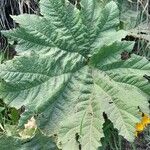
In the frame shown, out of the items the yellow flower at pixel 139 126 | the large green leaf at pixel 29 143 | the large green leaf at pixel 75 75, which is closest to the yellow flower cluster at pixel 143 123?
the yellow flower at pixel 139 126

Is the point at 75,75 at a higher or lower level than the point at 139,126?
higher

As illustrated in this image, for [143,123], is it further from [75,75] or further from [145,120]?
[75,75]

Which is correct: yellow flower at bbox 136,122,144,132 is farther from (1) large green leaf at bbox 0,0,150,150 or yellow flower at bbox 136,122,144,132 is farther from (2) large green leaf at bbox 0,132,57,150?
(2) large green leaf at bbox 0,132,57,150

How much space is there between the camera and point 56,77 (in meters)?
2.25

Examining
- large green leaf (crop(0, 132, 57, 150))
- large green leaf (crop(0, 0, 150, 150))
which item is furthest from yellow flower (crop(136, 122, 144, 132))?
large green leaf (crop(0, 132, 57, 150))

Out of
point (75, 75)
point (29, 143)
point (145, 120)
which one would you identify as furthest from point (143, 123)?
point (29, 143)

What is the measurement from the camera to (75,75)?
2295 millimetres

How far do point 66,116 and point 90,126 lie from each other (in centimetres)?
13

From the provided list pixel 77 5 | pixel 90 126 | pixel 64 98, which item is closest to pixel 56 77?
pixel 64 98

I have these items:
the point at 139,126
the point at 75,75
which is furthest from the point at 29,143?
the point at 139,126

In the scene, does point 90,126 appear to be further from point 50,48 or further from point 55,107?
point 50,48

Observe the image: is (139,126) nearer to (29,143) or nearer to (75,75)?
(75,75)

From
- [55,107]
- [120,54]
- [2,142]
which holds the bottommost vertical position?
[2,142]

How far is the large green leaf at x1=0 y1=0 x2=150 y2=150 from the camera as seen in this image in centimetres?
220
